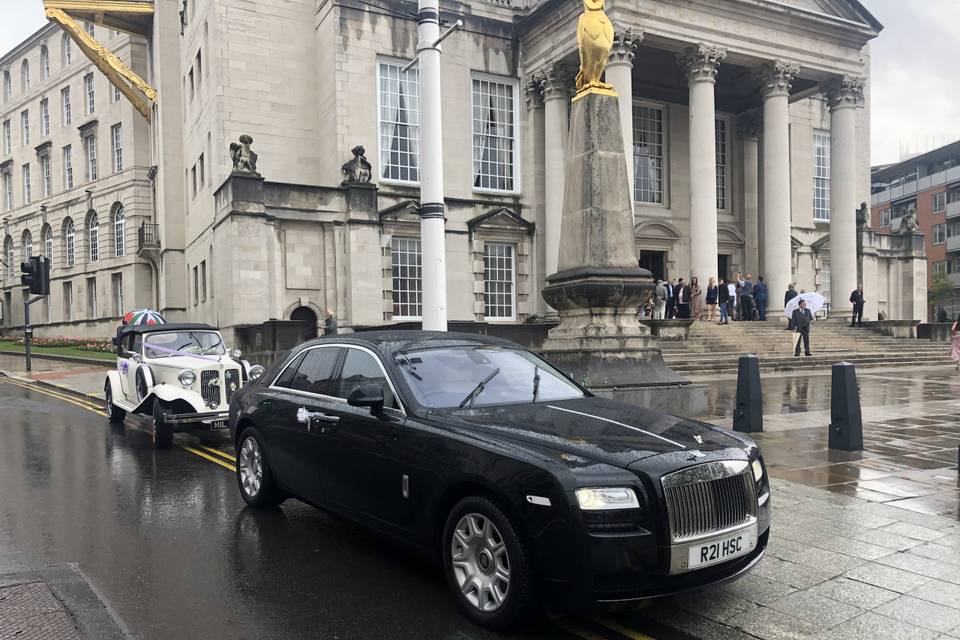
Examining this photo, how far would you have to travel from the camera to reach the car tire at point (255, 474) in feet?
21.1

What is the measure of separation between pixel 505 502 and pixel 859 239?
36518mm

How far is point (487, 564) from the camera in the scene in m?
4.08

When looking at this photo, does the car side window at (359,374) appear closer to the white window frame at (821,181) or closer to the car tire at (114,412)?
the car tire at (114,412)

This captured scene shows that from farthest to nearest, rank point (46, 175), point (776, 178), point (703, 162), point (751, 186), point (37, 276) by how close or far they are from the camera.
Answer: point (46, 175), point (751, 186), point (776, 178), point (703, 162), point (37, 276)

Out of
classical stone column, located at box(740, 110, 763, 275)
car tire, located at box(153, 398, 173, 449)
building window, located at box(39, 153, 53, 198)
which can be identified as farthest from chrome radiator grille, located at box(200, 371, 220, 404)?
building window, located at box(39, 153, 53, 198)

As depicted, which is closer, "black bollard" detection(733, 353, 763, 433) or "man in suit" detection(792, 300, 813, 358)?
"black bollard" detection(733, 353, 763, 433)

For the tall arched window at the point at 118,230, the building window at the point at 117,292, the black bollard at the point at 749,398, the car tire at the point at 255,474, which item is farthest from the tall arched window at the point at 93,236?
the black bollard at the point at 749,398

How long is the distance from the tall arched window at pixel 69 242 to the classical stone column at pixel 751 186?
45238mm

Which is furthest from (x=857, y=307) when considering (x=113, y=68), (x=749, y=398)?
(x=113, y=68)

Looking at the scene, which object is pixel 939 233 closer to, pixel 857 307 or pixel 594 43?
pixel 857 307

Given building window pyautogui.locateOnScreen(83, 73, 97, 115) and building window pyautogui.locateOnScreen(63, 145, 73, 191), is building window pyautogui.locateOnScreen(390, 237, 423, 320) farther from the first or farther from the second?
building window pyautogui.locateOnScreen(63, 145, 73, 191)

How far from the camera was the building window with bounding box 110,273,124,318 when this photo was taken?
154 feet

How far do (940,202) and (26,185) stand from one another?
77676 millimetres

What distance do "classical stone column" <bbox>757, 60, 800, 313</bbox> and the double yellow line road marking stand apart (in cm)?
→ 2330
